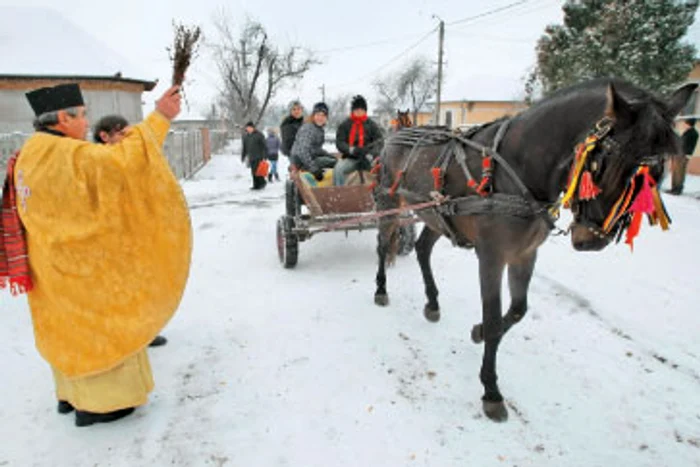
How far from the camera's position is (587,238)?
7.16ft

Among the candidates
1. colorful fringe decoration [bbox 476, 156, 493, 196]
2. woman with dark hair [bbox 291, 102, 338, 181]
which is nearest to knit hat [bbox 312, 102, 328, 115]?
woman with dark hair [bbox 291, 102, 338, 181]

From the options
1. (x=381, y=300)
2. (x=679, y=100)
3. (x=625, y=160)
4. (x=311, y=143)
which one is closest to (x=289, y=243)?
(x=381, y=300)

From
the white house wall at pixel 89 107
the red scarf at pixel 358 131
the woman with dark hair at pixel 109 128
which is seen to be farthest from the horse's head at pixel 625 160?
the white house wall at pixel 89 107

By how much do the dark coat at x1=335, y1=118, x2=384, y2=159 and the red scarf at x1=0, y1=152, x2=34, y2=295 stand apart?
3.80 m

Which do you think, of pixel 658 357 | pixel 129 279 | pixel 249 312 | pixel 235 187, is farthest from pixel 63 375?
pixel 235 187

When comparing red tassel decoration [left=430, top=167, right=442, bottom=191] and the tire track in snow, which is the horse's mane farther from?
the tire track in snow

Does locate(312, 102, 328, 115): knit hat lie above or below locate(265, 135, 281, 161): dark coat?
above

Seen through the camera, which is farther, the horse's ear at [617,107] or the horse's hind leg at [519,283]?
the horse's hind leg at [519,283]

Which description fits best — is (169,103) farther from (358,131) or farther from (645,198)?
(358,131)

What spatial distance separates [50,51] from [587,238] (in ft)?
82.2

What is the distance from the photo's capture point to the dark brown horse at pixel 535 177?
1.89 meters

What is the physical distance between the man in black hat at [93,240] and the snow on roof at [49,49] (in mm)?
19284

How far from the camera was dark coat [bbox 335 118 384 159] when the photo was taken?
5.66 m

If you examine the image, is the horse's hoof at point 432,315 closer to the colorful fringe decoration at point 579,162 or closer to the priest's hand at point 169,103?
the colorful fringe decoration at point 579,162
